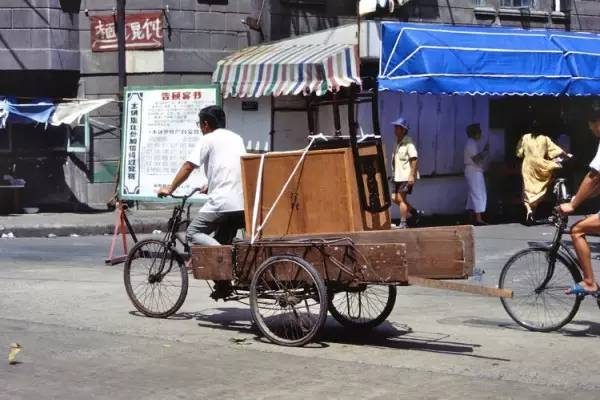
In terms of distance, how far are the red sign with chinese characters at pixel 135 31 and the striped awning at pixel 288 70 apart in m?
1.53

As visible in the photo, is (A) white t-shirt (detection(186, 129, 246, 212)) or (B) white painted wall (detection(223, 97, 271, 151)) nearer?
(A) white t-shirt (detection(186, 129, 246, 212))

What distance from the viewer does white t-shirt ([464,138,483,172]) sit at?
18.6 meters

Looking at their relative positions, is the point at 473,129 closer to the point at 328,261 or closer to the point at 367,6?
the point at 367,6

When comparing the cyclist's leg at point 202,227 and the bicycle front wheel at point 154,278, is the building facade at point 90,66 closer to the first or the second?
the bicycle front wheel at point 154,278

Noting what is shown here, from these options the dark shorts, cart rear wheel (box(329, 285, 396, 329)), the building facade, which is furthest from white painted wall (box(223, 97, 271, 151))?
cart rear wheel (box(329, 285, 396, 329))

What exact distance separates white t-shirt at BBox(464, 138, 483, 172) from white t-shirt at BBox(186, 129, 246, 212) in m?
10.3

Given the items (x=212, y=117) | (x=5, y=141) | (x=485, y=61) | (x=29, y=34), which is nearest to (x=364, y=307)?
(x=212, y=117)

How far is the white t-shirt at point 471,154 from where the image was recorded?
1858 centimetres

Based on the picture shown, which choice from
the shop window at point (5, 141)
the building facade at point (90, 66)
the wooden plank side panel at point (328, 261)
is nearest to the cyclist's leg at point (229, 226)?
the wooden plank side panel at point (328, 261)

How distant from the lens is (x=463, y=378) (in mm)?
6809

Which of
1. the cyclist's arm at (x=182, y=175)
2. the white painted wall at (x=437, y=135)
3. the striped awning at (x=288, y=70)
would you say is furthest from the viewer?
the white painted wall at (x=437, y=135)

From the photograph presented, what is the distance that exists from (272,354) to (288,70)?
10755mm

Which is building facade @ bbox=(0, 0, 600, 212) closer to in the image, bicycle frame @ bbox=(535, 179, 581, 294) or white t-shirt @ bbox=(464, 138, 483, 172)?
white t-shirt @ bbox=(464, 138, 483, 172)

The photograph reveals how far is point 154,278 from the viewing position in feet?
30.2
